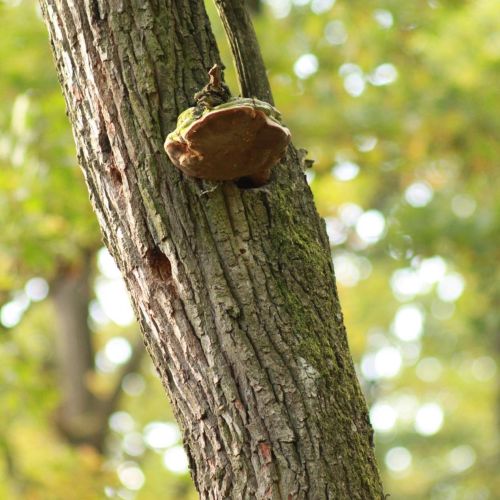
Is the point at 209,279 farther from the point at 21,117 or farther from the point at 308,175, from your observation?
the point at 21,117

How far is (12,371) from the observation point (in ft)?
23.4

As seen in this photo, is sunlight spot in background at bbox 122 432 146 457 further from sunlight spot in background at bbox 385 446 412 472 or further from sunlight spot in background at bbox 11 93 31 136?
sunlight spot in background at bbox 11 93 31 136

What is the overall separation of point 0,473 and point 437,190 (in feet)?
20.7

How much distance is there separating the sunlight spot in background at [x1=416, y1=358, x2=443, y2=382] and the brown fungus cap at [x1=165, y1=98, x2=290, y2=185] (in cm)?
1878

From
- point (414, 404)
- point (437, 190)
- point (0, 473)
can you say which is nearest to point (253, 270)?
point (437, 190)

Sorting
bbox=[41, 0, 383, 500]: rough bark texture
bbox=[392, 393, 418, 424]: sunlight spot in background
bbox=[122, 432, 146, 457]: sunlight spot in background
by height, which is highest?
bbox=[392, 393, 418, 424]: sunlight spot in background

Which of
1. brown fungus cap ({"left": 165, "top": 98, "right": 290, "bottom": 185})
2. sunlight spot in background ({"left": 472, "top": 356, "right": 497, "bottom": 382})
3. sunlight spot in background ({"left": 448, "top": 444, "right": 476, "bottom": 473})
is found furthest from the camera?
sunlight spot in background ({"left": 472, "top": 356, "right": 497, "bottom": 382})

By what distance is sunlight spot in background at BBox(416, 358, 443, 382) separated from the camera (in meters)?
20.4

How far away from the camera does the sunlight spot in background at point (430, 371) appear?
2043cm

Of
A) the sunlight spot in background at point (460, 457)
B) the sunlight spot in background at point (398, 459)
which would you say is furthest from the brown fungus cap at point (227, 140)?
the sunlight spot in background at point (460, 457)

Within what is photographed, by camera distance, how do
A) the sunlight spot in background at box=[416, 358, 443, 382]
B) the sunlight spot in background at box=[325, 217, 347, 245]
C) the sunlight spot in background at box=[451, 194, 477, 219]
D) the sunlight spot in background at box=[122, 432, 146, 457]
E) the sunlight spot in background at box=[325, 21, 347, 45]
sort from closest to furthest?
the sunlight spot in background at box=[451, 194, 477, 219] < the sunlight spot in background at box=[325, 21, 347, 45] < the sunlight spot in background at box=[325, 217, 347, 245] < the sunlight spot in background at box=[122, 432, 146, 457] < the sunlight spot in background at box=[416, 358, 443, 382]

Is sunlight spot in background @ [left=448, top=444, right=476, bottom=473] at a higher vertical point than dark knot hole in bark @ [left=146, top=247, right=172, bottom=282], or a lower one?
higher

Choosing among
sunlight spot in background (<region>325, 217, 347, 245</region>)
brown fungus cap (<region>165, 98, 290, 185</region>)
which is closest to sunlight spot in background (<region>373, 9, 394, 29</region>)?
sunlight spot in background (<region>325, 217, 347, 245</region>)

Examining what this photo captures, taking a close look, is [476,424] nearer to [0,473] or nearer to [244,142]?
[0,473]
